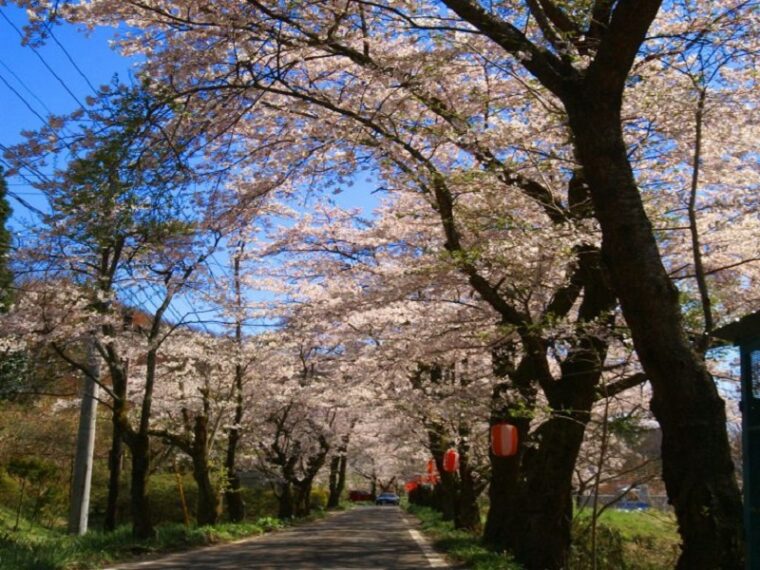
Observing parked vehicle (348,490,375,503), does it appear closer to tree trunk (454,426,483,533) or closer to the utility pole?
tree trunk (454,426,483,533)

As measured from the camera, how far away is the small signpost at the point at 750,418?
466cm

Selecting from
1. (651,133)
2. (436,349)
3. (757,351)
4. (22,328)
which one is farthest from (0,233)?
(757,351)

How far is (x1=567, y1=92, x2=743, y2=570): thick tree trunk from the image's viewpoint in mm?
4883

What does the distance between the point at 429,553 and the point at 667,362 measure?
474 inches

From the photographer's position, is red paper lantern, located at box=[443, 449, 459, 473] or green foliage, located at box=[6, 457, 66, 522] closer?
red paper lantern, located at box=[443, 449, 459, 473]

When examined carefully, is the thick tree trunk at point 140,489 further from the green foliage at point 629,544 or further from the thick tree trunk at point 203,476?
the green foliage at point 629,544

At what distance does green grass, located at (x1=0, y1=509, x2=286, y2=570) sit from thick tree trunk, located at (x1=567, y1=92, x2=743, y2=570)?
7051 mm

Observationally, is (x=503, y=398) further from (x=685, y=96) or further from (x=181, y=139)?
(x=181, y=139)

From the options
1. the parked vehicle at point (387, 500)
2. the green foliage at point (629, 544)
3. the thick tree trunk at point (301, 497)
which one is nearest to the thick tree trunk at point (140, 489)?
the green foliage at point (629, 544)

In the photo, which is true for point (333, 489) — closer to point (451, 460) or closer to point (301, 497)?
point (301, 497)

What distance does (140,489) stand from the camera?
1444cm

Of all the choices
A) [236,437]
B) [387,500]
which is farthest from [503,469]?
[387,500]

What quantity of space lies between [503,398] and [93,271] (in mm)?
7878

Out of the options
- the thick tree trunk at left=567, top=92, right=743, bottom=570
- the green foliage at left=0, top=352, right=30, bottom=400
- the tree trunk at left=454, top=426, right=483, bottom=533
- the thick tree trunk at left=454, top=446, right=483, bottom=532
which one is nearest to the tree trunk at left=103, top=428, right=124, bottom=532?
the green foliage at left=0, top=352, right=30, bottom=400
